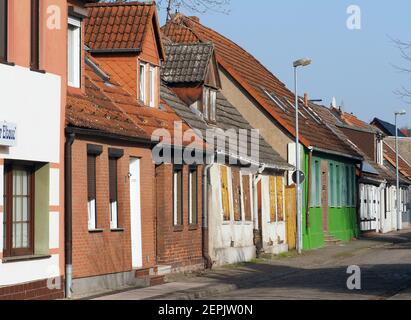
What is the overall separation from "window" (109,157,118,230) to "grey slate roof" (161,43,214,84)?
8.93 metres

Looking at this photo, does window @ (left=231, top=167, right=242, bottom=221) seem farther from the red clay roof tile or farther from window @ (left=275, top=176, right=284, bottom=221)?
the red clay roof tile

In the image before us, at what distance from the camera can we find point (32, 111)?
18828 millimetres

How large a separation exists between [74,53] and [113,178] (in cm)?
280

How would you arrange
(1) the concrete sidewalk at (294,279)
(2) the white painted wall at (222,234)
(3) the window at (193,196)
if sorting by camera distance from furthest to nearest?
(2) the white painted wall at (222,234)
(3) the window at (193,196)
(1) the concrete sidewalk at (294,279)

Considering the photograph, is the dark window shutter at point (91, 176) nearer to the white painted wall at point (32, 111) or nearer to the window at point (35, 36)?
the white painted wall at point (32, 111)

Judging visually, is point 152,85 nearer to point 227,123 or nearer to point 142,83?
point 142,83

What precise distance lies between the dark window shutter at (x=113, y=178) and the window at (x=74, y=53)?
1824 mm

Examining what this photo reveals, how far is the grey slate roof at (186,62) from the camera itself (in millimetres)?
31125

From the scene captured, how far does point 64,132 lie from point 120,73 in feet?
21.8

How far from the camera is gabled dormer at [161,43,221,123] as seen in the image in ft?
102

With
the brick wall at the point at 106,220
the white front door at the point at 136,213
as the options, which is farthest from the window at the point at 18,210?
the white front door at the point at 136,213

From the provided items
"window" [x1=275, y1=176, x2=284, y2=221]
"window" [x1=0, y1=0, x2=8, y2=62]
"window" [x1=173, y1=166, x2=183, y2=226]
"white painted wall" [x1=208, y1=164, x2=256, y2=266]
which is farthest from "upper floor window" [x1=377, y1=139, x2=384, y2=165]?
"window" [x1=0, y1=0, x2=8, y2=62]

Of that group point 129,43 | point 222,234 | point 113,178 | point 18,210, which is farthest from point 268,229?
point 18,210

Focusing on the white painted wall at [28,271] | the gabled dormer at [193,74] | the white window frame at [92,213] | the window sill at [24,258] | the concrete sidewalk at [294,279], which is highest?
the gabled dormer at [193,74]
